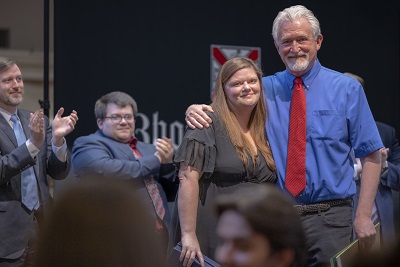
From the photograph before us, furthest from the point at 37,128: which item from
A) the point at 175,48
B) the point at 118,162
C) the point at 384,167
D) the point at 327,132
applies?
the point at 384,167

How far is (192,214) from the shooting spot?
12.9 ft

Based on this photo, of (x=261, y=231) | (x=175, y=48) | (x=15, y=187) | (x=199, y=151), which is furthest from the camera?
(x=175, y=48)

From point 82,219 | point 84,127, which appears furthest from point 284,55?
point 82,219

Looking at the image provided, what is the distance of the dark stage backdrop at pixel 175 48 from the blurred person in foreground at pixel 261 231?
148 inches

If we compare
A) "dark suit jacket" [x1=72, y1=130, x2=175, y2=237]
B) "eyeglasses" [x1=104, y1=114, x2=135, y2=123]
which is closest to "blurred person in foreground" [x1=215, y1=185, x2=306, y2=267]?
"dark suit jacket" [x1=72, y1=130, x2=175, y2=237]

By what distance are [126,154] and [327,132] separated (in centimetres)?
182

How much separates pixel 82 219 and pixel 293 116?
256 cm

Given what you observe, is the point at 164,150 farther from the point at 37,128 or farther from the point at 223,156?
the point at 223,156

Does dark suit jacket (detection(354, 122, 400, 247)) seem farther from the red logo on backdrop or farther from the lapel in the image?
the lapel

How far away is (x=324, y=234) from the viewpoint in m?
3.97

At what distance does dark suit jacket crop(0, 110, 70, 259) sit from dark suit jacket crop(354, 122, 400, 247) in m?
2.15

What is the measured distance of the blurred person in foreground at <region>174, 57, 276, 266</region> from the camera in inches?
154

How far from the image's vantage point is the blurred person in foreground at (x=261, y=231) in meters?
1.97

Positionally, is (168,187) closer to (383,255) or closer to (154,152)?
(154,152)
